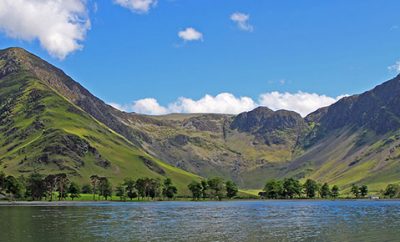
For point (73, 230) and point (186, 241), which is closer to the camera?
point (186, 241)

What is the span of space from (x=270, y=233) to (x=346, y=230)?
1482 cm

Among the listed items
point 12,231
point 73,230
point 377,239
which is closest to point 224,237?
point 377,239

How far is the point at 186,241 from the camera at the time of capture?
7325 cm

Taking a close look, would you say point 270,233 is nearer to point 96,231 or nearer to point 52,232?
point 96,231

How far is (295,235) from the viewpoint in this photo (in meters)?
80.6

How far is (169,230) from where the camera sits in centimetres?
9112

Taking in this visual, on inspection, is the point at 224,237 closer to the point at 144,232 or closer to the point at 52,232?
the point at 144,232

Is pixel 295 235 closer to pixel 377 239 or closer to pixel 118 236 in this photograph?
pixel 377 239

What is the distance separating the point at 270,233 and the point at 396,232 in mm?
21185

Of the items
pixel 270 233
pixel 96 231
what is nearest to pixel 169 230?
pixel 96 231

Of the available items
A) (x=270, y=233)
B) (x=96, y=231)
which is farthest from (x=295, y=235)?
(x=96, y=231)

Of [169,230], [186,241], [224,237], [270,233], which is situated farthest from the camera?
[169,230]

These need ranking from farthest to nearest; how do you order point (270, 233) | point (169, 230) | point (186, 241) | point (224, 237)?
1. point (169, 230)
2. point (270, 233)
3. point (224, 237)
4. point (186, 241)

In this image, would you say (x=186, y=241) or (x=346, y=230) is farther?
(x=346, y=230)
